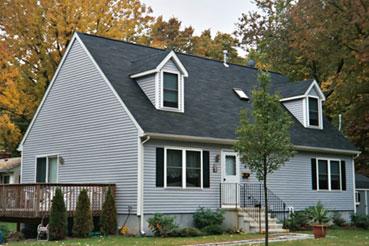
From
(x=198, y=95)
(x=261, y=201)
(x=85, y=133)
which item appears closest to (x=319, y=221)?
(x=261, y=201)

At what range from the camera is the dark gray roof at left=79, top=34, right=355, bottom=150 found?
19609mm

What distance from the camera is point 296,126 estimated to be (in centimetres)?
2523

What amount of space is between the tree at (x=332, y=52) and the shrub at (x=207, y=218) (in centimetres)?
766

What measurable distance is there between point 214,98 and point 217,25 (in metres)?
28.8

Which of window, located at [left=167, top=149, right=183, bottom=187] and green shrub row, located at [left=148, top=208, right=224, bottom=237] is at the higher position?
window, located at [left=167, top=149, right=183, bottom=187]

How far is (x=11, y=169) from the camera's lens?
4016cm

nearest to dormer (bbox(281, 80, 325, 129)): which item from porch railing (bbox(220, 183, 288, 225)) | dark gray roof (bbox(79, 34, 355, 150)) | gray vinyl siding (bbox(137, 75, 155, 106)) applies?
dark gray roof (bbox(79, 34, 355, 150))

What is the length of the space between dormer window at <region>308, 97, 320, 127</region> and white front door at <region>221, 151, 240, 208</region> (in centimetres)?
638

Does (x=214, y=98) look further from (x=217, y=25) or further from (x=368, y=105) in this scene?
(x=217, y=25)

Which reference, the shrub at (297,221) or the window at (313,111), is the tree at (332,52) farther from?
the shrub at (297,221)

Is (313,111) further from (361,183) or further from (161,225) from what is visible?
(161,225)

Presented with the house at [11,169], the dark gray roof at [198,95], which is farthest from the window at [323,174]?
the house at [11,169]

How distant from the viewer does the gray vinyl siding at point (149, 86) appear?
66.4 feet

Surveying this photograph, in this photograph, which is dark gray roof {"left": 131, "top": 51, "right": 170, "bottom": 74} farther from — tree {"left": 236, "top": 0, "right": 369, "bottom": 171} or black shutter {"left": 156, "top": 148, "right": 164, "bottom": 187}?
tree {"left": 236, "top": 0, "right": 369, "bottom": 171}
